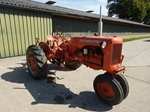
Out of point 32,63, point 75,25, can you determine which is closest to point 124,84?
point 32,63

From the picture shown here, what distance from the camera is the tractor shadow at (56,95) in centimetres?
310

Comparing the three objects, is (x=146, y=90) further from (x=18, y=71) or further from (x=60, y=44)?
(x=18, y=71)

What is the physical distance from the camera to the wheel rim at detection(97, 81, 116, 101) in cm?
305

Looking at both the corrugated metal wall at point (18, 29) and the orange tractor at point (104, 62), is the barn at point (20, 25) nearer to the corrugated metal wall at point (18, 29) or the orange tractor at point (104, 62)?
the corrugated metal wall at point (18, 29)

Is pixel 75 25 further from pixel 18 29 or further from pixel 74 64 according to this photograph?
pixel 74 64

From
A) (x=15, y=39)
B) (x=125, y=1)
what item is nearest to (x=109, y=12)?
(x=125, y=1)

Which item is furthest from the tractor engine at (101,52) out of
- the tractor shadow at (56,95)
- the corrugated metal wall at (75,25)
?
the corrugated metal wall at (75,25)

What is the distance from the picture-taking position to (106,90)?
3148mm

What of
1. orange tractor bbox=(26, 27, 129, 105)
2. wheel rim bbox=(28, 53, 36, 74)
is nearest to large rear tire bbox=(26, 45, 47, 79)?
orange tractor bbox=(26, 27, 129, 105)

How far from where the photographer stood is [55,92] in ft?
11.8

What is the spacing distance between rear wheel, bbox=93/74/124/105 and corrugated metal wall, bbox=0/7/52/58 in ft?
16.2

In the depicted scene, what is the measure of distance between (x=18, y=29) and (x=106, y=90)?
5381 mm

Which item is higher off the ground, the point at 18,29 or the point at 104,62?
the point at 18,29

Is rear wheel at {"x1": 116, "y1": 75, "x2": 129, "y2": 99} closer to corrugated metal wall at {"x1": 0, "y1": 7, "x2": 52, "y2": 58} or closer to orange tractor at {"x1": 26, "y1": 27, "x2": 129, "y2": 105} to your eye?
orange tractor at {"x1": 26, "y1": 27, "x2": 129, "y2": 105}
